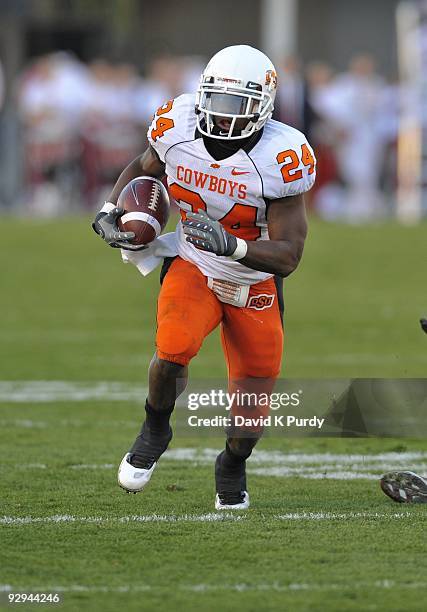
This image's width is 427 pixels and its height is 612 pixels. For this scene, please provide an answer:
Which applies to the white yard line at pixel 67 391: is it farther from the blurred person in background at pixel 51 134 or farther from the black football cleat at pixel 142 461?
the blurred person in background at pixel 51 134

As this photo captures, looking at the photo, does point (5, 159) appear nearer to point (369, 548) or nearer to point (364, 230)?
point (364, 230)

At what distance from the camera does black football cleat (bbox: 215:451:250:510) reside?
16.8 feet

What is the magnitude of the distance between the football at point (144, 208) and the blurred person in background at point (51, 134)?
448 inches

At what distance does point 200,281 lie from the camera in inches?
203

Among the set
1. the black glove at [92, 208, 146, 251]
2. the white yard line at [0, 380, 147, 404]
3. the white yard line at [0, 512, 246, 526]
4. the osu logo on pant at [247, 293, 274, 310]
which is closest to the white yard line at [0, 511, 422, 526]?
the white yard line at [0, 512, 246, 526]

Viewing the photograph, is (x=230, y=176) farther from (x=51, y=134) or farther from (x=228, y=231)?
(x=51, y=134)

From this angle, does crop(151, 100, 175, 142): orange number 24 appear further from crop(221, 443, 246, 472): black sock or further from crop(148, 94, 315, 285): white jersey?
crop(221, 443, 246, 472): black sock

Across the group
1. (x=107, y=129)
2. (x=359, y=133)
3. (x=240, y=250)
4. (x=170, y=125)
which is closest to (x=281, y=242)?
(x=240, y=250)

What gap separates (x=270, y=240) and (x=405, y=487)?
1.02 meters

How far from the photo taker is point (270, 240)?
16.2 ft

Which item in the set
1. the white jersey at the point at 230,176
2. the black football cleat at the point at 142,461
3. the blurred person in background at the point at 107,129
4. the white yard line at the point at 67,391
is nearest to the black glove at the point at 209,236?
the white jersey at the point at 230,176

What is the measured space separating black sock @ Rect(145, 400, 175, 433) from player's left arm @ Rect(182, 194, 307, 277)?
62 centimetres

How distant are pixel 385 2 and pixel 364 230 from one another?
1130cm

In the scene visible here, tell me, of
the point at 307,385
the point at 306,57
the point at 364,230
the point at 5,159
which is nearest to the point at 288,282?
the point at 364,230
